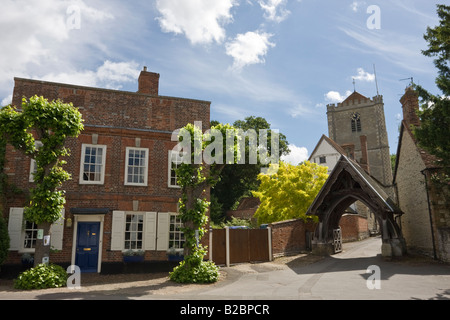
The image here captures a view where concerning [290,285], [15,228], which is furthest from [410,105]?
[15,228]

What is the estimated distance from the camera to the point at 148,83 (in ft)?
61.7

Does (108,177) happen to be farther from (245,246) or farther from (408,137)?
(408,137)

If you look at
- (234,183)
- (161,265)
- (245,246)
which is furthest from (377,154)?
(161,265)

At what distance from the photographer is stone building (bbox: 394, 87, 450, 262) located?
16.4 metres

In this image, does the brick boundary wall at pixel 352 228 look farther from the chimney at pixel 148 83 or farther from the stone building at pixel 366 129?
the chimney at pixel 148 83

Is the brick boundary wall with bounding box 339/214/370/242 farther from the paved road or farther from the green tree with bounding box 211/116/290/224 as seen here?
the paved road

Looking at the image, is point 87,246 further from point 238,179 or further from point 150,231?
point 238,179

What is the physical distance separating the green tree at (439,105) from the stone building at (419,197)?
1.18 m

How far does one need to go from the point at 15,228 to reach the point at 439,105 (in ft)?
57.7

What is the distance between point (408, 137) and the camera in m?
20.4

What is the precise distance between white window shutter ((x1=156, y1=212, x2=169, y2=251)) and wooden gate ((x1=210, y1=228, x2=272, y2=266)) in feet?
7.28

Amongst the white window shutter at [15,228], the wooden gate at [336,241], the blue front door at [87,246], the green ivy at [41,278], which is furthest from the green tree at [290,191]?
the white window shutter at [15,228]

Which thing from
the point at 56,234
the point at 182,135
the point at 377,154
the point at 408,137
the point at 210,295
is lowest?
the point at 210,295

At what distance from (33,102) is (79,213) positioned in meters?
5.14
